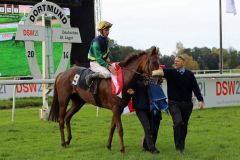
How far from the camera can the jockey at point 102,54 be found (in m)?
8.14

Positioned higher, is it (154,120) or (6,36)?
(6,36)

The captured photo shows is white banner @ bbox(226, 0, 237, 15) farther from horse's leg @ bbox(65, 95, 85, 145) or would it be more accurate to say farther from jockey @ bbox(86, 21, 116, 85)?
jockey @ bbox(86, 21, 116, 85)

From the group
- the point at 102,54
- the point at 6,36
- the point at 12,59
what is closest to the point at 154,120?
the point at 102,54

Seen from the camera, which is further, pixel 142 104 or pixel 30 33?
pixel 30 33

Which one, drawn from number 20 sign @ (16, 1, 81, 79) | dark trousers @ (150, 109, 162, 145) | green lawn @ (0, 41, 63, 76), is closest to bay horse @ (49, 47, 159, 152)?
dark trousers @ (150, 109, 162, 145)

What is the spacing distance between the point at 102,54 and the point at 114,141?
2.01m

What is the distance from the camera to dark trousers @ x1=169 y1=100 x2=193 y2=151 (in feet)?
25.6

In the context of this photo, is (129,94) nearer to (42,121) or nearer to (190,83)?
(190,83)

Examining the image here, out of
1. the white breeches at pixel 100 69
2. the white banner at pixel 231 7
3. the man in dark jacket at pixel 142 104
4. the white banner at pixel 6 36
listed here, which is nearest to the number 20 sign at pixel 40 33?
the white breeches at pixel 100 69

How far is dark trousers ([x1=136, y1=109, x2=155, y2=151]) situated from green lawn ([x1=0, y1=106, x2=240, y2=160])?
0.49 feet

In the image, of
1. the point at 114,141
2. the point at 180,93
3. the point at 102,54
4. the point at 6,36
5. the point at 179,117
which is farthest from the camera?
the point at 6,36

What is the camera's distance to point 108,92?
321 inches

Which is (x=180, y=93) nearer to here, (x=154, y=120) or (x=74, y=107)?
(x=154, y=120)

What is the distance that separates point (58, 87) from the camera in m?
9.43
